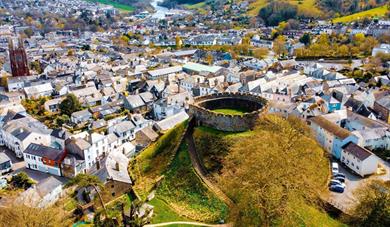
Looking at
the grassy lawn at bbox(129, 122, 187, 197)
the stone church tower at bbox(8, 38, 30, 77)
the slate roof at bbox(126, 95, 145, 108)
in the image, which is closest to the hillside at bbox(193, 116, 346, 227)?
the grassy lawn at bbox(129, 122, 187, 197)

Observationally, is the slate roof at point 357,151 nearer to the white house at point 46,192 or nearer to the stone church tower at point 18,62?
the white house at point 46,192

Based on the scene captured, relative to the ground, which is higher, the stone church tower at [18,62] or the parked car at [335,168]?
the stone church tower at [18,62]

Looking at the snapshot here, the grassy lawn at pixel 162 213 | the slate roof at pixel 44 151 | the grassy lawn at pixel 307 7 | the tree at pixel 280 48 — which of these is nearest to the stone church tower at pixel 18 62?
the slate roof at pixel 44 151

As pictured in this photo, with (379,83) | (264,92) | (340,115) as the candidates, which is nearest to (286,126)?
(340,115)

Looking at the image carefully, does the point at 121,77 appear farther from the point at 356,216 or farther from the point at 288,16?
the point at 288,16

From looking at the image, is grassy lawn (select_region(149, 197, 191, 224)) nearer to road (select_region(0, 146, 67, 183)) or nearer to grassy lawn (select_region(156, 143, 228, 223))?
grassy lawn (select_region(156, 143, 228, 223))

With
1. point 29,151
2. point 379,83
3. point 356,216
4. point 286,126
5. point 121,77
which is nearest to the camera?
point 356,216
